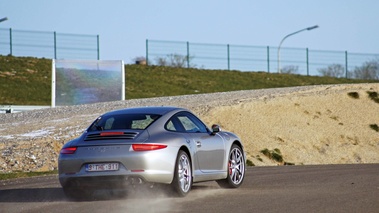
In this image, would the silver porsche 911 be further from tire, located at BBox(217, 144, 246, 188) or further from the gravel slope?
the gravel slope

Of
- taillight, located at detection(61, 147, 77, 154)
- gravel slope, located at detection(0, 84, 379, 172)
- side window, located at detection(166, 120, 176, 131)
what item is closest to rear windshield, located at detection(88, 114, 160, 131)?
side window, located at detection(166, 120, 176, 131)

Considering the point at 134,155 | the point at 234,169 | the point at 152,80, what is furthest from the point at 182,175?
the point at 152,80

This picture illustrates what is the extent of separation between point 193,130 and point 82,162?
2240 millimetres

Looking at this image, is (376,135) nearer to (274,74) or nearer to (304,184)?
(304,184)

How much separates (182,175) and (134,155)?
100 centimetres

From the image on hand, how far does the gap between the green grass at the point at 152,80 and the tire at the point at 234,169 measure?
40.9 m

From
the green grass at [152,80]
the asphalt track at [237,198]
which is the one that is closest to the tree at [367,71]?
the green grass at [152,80]

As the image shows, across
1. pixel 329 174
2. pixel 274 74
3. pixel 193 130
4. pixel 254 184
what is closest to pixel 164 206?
pixel 193 130

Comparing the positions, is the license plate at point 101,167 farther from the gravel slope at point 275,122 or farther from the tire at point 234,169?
the gravel slope at point 275,122

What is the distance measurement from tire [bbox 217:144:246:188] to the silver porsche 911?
0.87 metres

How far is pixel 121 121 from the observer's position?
48.8 feet

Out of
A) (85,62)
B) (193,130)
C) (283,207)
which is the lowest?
(283,207)

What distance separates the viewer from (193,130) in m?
15.4

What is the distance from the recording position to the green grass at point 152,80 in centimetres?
5888
